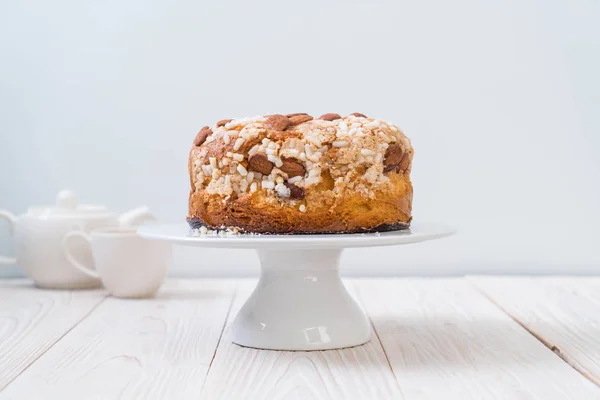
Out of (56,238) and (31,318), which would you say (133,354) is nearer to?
(31,318)

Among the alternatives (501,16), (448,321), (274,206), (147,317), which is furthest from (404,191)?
(501,16)

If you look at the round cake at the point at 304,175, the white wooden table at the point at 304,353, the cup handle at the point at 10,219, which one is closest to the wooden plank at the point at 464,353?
the white wooden table at the point at 304,353

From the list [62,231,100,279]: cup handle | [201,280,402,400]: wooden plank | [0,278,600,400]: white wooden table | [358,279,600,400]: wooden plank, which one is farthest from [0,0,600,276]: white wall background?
[201,280,402,400]: wooden plank

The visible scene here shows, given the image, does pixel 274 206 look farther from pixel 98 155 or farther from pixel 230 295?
pixel 98 155

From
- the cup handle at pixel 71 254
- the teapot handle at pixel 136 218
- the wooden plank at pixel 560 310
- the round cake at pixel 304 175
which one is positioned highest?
the round cake at pixel 304 175

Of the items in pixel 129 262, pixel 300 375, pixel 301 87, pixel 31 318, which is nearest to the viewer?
pixel 300 375

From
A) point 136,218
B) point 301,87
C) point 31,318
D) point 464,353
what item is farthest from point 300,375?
point 301,87

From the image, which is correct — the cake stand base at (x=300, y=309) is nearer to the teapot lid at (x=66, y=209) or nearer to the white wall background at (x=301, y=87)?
the teapot lid at (x=66, y=209)

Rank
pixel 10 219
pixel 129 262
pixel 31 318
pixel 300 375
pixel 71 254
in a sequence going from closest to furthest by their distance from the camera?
1. pixel 300 375
2. pixel 31 318
3. pixel 129 262
4. pixel 71 254
5. pixel 10 219
